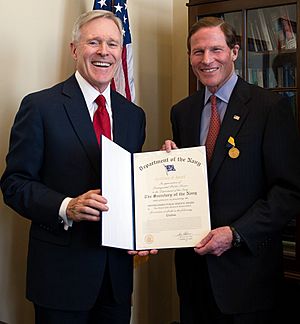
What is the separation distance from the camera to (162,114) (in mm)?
3213

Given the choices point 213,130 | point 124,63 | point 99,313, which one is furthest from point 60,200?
point 124,63

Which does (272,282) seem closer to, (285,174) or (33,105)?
(285,174)

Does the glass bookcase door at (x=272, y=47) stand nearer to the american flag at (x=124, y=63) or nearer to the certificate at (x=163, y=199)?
the american flag at (x=124, y=63)

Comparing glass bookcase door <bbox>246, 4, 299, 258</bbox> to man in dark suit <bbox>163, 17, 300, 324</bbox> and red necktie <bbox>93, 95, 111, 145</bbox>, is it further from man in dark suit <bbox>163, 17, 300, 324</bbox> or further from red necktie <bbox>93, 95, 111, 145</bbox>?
red necktie <bbox>93, 95, 111, 145</bbox>

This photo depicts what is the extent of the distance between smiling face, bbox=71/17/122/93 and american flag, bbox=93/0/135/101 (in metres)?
0.75

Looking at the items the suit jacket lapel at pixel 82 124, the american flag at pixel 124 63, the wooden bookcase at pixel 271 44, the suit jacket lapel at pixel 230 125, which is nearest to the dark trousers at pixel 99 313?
the suit jacket lapel at pixel 82 124

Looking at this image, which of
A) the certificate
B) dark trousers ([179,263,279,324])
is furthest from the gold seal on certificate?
dark trousers ([179,263,279,324])

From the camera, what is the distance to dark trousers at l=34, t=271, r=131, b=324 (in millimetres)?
1726

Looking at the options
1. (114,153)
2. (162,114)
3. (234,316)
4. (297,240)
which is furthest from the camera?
A: (162,114)

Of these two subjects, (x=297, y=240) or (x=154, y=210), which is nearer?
(x=154, y=210)

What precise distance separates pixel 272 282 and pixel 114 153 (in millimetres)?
764

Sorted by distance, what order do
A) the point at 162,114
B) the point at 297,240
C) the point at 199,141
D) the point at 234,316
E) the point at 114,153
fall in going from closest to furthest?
the point at 114,153, the point at 234,316, the point at 199,141, the point at 297,240, the point at 162,114

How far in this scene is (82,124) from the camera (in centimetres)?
175

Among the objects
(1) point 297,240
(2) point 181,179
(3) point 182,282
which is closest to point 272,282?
(3) point 182,282
